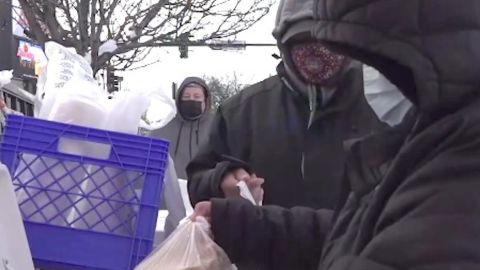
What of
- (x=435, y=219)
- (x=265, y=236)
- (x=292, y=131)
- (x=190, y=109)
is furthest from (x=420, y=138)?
Answer: (x=190, y=109)

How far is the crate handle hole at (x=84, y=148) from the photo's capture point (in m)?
2.34

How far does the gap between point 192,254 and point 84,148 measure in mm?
531

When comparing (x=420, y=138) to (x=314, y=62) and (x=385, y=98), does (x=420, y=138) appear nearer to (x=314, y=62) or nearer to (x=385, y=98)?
(x=385, y=98)

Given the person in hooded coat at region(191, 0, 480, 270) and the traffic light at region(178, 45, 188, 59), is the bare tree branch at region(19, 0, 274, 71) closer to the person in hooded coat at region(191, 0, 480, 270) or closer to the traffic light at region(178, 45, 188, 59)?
the traffic light at region(178, 45, 188, 59)

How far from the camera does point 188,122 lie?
6605 millimetres

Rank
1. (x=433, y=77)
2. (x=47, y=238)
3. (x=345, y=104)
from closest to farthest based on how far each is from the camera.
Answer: (x=433, y=77)
(x=47, y=238)
(x=345, y=104)

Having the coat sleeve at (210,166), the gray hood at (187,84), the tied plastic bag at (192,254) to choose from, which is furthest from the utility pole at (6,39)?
the tied plastic bag at (192,254)

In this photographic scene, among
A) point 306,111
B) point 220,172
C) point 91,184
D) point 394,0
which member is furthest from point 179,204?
point 394,0

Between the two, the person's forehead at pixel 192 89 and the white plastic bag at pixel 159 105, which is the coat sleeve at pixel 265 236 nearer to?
the white plastic bag at pixel 159 105

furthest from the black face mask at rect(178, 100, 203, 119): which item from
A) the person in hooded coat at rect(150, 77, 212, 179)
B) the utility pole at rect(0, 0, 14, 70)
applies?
the utility pole at rect(0, 0, 14, 70)

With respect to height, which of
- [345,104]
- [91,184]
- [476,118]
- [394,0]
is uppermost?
[394,0]

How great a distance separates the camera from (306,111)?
2.88 meters

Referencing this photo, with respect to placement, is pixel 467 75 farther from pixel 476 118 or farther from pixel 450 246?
pixel 450 246

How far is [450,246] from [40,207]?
1491mm
